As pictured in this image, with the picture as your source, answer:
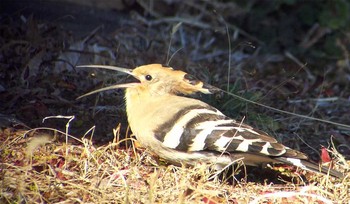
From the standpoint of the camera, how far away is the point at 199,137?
3.59 meters

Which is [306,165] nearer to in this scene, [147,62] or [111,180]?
[111,180]

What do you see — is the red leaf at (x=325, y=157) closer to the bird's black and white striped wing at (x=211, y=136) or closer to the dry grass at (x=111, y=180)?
the dry grass at (x=111, y=180)

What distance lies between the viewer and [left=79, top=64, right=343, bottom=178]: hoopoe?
3.56 meters

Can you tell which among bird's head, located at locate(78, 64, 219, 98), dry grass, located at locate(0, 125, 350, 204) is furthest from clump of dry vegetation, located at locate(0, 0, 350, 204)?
bird's head, located at locate(78, 64, 219, 98)

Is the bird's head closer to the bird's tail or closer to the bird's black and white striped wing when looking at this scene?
the bird's black and white striped wing

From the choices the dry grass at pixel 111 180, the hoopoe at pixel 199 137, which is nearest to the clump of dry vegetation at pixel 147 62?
the dry grass at pixel 111 180

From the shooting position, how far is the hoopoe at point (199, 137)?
3559 millimetres

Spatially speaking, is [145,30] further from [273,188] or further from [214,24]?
[273,188]

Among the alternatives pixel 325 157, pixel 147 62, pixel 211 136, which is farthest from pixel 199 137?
pixel 147 62

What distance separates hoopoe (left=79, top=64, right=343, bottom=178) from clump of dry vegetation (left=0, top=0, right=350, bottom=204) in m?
0.11

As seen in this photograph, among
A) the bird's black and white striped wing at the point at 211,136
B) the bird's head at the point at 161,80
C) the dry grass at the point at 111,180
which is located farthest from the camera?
the bird's head at the point at 161,80

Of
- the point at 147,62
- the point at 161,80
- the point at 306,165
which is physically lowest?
the point at 147,62

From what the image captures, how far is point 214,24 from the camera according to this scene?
6.81 metres

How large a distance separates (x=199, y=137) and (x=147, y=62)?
1.85m
